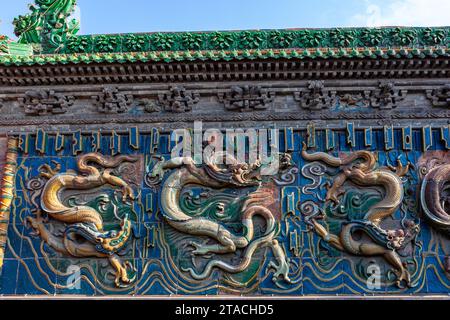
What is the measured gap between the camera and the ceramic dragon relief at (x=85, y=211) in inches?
393

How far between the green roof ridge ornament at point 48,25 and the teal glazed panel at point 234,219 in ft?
7.57

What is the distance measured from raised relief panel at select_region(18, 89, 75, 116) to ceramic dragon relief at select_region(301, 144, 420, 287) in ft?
12.7

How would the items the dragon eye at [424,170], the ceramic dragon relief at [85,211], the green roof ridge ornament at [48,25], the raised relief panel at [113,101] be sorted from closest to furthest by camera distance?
the ceramic dragon relief at [85,211] → the dragon eye at [424,170] → the raised relief panel at [113,101] → the green roof ridge ornament at [48,25]

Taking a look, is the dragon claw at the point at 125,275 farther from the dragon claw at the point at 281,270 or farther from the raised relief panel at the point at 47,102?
the raised relief panel at the point at 47,102

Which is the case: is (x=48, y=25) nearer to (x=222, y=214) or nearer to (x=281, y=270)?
(x=222, y=214)

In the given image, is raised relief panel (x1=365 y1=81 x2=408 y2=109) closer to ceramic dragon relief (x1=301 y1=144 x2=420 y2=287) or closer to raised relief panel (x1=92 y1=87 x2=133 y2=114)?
ceramic dragon relief (x1=301 y1=144 x2=420 y2=287)

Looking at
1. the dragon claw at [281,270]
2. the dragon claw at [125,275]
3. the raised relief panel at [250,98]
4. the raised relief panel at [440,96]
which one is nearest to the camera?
the dragon claw at [281,270]

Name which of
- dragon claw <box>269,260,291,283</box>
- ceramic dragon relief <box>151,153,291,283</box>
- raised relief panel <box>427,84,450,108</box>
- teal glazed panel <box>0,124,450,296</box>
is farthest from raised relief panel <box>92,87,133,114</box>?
raised relief panel <box>427,84,450,108</box>

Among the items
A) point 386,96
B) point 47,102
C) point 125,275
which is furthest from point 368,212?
point 47,102

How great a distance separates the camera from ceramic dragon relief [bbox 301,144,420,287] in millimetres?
9797

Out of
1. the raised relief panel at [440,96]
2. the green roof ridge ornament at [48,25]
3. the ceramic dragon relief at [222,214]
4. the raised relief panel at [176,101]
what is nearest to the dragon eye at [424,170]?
the raised relief panel at [440,96]
